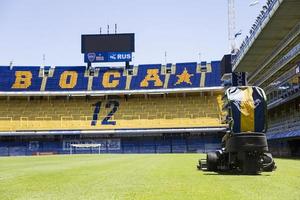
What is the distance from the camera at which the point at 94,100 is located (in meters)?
94.7

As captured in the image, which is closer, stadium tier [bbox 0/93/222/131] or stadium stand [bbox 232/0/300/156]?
stadium stand [bbox 232/0/300/156]

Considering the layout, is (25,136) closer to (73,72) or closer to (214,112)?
(73,72)

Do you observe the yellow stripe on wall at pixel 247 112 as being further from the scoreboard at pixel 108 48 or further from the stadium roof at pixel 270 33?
the scoreboard at pixel 108 48

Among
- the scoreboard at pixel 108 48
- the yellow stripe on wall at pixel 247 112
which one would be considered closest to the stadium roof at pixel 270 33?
the yellow stripe on wall at pixel 247 112

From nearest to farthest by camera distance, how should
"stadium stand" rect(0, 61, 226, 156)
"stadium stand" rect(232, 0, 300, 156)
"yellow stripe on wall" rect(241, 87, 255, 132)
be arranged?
"yellow stripe on wall" rect(241, 87, 255, 132), "stadium stand" rect(232, 0, 300, 156), "stadium stand" rect(0, 61, 226, 156)

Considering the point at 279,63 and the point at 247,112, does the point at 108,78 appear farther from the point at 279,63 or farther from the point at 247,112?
the point at 247,112

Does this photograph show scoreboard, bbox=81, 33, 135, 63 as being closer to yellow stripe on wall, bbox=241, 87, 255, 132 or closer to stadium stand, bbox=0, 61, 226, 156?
stadium stand, bbox=0, 61, 226, 156

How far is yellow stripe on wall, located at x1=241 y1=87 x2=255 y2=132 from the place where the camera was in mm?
19594

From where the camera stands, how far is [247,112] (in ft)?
64.7

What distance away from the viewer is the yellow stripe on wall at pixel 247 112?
771 inches

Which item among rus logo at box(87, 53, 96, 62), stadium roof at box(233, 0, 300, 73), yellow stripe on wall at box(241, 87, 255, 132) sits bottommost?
yellow stripe on wall at box(241, 87, 255, 132)

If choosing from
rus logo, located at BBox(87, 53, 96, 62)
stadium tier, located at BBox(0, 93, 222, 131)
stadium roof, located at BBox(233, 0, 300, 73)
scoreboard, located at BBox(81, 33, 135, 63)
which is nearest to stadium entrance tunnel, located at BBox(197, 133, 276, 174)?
stadium roof, located at BBox(233, 0, 300, 73)

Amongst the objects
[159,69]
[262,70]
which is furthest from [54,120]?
[262,70]

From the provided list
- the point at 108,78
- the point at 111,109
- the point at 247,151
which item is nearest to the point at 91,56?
the point at 108,78
